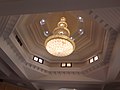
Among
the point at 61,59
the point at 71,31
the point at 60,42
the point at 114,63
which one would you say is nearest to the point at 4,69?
the point at 61,59

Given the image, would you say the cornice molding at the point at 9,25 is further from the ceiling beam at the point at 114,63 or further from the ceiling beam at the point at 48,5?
the ceiling beam at the point at 114,63

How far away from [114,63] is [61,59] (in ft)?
8.44

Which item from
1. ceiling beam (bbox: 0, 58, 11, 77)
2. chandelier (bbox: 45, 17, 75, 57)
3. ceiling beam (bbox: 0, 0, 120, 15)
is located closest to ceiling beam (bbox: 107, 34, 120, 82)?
chandelier (bbox: 45, 17, 75, 57)

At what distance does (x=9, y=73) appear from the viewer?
708cm

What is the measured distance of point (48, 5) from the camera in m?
2.84

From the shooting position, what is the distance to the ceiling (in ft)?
14.8

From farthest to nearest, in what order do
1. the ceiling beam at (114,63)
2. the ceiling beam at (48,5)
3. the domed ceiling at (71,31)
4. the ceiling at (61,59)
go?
the domed ceiling at (71,31), the ceiling at (61,59), the ceiling beam at (114,63), the ceiling beam at (48,5)

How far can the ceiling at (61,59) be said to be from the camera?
4512 millimetres

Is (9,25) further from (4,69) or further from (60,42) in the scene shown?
(4,69)

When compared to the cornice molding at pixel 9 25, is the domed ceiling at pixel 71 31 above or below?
above

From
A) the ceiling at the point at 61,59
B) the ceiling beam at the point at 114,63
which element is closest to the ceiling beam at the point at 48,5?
the ceiling at the point at 61,59

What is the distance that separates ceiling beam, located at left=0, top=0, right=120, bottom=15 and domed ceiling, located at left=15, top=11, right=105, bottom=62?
2590 millimetres

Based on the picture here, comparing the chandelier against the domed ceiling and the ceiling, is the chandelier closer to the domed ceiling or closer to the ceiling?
the ceiling

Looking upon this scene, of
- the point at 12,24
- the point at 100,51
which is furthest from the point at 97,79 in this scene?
the point at 12,24
